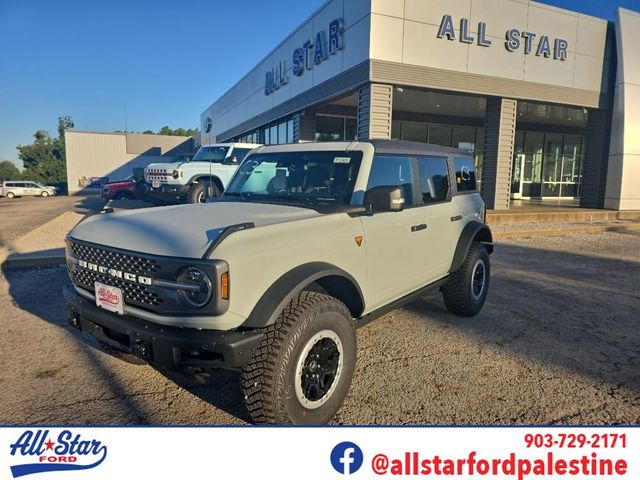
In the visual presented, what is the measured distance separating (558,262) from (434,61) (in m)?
7.45

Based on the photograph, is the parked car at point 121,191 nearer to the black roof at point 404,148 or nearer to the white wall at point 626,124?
the black roof at point 404,148

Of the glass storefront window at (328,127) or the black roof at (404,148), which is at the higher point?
the glass storefront window at (328,127)

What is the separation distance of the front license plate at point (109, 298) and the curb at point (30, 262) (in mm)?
5069

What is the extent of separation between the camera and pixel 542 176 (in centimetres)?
2414

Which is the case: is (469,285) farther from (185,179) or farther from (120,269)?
(185,179)

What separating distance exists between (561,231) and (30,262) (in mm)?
13111

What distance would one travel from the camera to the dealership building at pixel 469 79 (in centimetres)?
1261

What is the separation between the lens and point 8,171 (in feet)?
280

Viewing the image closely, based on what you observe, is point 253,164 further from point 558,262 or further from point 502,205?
point 502,205

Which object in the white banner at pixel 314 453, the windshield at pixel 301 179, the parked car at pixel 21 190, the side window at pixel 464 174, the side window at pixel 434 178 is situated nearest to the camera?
the white banner at pixel 314 453

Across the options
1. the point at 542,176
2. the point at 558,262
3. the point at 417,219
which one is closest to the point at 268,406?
the point at 417,219

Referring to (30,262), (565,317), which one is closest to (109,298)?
(565,317)

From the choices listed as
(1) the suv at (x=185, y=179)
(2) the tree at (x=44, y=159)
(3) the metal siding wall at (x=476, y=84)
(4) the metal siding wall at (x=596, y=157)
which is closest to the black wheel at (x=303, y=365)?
(1) the suv at (x=185, y=179)

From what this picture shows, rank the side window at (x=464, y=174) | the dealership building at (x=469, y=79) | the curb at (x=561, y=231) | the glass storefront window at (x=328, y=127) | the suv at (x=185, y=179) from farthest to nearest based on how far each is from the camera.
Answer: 1. the glass storefront window at (x=328, y=127)
2. the dealership building at (x=469, y=79)
3. the curb at (x=561, y=231)
4. the suv at (x=185, y=179)
5. the side window at (x=464, y=174)
